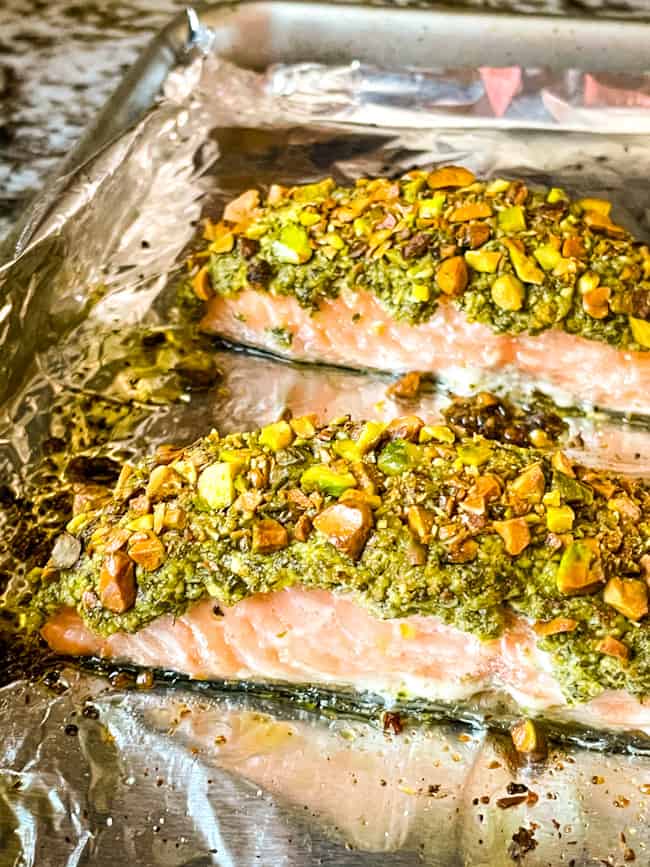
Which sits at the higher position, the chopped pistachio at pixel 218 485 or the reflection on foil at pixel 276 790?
the chopped pistachio at pixel 218 485

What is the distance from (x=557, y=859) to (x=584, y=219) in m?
1.70

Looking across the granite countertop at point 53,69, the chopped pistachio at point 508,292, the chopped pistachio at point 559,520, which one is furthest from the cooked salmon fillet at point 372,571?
the granite countertop at point 53,69

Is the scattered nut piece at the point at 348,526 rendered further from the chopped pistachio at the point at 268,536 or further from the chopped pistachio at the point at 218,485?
the chopped pistachio at the point at 218,485

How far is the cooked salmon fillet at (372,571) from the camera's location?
6.48 ft

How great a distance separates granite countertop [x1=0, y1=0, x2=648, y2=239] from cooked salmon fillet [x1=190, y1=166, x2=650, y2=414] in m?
1.20

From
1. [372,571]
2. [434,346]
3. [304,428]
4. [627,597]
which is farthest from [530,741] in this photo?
[434,346]

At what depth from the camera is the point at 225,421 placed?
8.91 ft

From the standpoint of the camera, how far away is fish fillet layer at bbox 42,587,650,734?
2105mm

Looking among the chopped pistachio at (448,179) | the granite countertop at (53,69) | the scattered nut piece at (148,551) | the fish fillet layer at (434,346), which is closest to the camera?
the scattered nut piece at (148,551)

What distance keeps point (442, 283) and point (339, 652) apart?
1059 millimetres

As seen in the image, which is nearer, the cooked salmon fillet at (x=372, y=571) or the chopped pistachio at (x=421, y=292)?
the cooked salmon fillet at (x=372, y=571)

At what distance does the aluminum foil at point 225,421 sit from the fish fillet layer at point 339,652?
89mm

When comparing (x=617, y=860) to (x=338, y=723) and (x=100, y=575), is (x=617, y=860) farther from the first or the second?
(x=100, y=575)

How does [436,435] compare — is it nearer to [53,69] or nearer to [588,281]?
[588,281]
